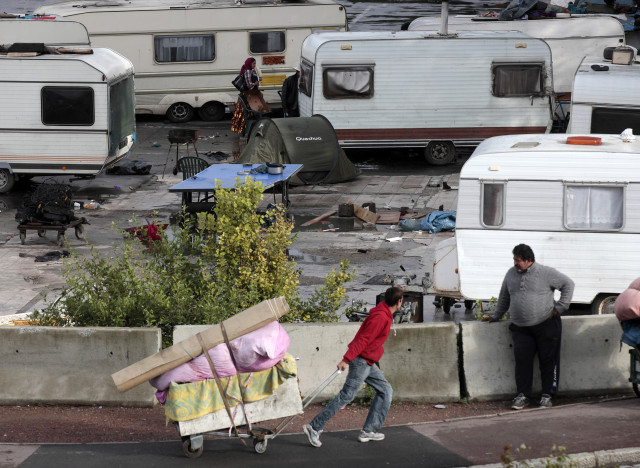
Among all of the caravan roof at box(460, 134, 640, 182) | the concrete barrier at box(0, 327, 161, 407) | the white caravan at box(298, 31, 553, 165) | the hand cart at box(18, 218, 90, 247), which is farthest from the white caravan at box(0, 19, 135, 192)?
the concrete barrier at box(0, 327, 161, 407)

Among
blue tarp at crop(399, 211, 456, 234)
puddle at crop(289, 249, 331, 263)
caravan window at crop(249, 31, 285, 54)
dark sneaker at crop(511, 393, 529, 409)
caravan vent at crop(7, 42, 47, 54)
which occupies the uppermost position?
caravan vent at crop(7, 42, 47, 54)

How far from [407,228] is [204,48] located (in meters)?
10.7

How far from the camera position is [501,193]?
42.4 ft

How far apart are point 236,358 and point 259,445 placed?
2.84 ft

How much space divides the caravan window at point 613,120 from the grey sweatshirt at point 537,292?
899 cm

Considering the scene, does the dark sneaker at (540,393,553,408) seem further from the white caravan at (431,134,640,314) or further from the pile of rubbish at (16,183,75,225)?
the pile of rubbish at (16,183,75,225)

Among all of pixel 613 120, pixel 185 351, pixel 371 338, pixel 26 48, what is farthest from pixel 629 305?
pixel 26 48

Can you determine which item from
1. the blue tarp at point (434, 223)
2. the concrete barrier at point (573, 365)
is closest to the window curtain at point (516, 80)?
the blue tarp at point (434, 223)

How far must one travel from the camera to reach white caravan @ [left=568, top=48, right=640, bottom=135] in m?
18.4

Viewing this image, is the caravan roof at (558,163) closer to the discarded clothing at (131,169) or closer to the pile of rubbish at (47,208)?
the pile of rubbish at (47,208)

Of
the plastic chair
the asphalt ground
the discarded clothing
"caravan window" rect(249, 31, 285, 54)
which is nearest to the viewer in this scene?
the asphalt ground

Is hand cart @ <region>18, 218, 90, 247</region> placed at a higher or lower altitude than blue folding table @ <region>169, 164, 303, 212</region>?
lower

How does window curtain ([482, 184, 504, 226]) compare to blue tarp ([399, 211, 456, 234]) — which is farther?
blue tarp ([399, 211, 456, 234])

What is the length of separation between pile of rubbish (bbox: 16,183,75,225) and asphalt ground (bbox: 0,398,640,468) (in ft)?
27.9
